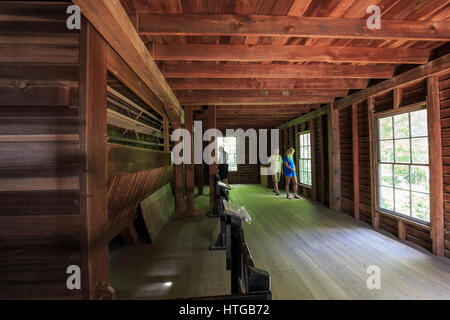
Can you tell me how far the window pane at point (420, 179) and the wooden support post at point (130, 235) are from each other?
4.34 metres

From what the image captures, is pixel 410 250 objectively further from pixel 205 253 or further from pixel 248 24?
pixel 248 24

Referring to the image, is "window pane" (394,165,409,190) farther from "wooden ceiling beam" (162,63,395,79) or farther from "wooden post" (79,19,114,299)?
"wooden post" (79,19,114,299)

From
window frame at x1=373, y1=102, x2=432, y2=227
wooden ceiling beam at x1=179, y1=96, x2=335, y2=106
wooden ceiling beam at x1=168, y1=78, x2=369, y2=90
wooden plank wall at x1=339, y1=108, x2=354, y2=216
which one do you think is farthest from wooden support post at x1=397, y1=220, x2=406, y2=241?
wooden ceiling beam at x1=179, y1=96, x2=335, y2=106

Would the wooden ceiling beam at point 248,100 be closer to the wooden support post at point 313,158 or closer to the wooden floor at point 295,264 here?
the wooden support post at point 313,158

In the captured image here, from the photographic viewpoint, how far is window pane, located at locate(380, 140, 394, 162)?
3461 millimetres

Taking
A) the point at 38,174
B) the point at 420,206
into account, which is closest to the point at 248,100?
the point at 420,206

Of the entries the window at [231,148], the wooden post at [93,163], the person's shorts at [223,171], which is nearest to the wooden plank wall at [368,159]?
the person's shorts at [223,171]

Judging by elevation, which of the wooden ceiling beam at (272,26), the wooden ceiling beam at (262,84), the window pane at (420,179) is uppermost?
the wooden ceiling beam at (262,84)

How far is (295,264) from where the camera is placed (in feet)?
8.21

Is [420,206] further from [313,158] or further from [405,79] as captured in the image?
[313,158]

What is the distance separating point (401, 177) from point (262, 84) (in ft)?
9.21

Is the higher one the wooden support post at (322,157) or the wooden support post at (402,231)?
the wooden support post at (322,157)

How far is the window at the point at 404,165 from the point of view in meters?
2.95
